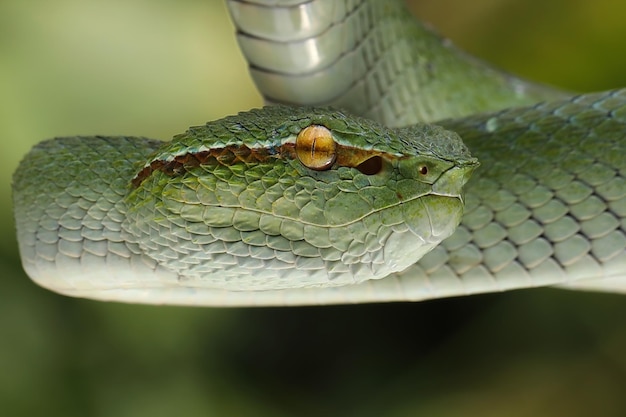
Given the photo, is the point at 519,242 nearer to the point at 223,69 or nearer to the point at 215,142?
the point at 215,142

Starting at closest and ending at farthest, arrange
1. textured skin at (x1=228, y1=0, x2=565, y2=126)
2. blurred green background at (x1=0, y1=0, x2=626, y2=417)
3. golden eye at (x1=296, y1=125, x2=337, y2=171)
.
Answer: golden eye at (x1=296, y1=125, x2=337, y2=171), textured skin at (x1=228, y1=0, x2=565, y2=126), blurred green background at (x1=0, y1=0, x2=626, y2=417)

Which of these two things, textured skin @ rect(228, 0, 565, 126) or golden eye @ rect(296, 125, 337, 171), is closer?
golden eye @ rect(296, 125, 337, 171)

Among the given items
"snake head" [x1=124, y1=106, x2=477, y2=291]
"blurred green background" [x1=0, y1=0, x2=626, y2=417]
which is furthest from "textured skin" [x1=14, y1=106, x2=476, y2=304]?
"blurred green background" [x1=0, y1=0, x2=626, y2=417]

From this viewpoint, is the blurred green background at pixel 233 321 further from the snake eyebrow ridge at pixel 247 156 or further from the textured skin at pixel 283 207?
the snake eyebrow ridge at pixel 247 156

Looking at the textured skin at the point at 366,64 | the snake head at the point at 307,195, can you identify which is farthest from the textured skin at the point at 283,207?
the textured skin at the point at 366,64

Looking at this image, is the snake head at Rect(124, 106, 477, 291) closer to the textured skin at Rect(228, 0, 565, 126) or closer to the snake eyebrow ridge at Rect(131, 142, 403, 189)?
the snake eyebrow ridge at Rect(131, 142, 403, 189)

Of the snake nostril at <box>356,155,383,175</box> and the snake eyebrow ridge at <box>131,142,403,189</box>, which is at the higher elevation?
the snake eyebrow ridge at <box>131,142,403,189</box>

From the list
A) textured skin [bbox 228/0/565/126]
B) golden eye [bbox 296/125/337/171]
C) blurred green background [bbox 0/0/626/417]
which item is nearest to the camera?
golden eye [bbox 296/125/337/171]
